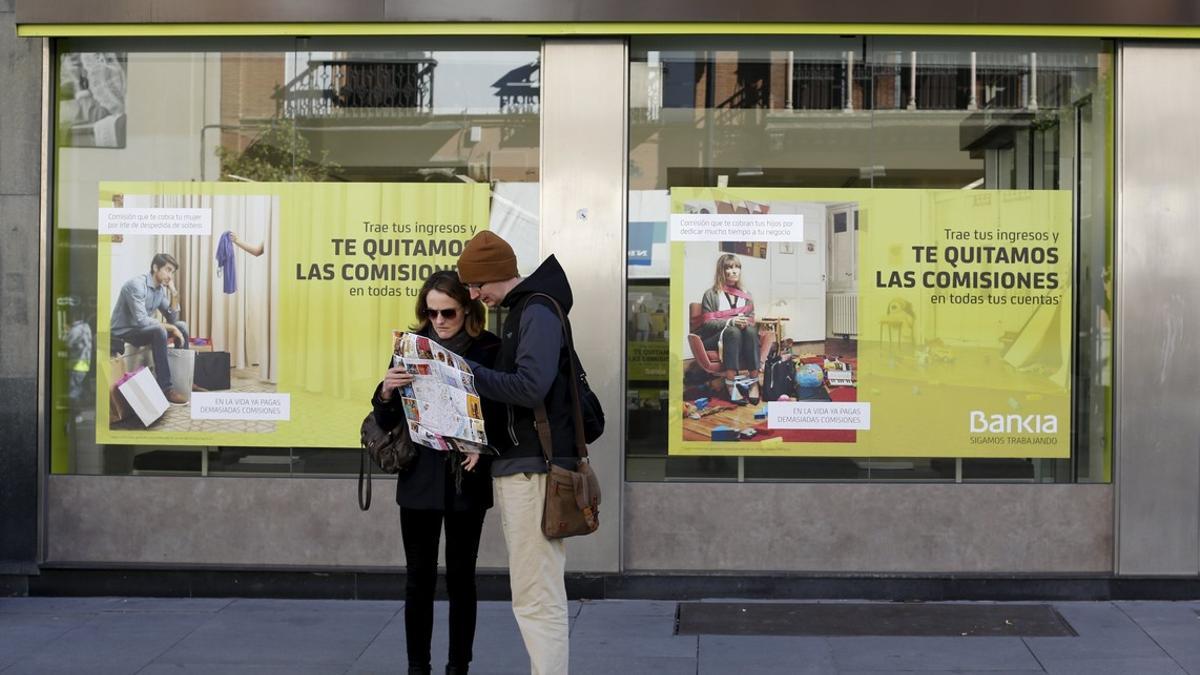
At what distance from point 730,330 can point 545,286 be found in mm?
2806

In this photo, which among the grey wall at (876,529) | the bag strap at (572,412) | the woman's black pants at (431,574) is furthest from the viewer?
the grey wall at (876,529)

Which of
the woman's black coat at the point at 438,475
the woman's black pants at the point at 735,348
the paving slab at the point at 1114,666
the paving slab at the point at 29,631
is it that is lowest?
the paving slab at the point at 29,631

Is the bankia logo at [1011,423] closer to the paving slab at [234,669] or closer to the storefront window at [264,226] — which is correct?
the storefront window at [264,226]

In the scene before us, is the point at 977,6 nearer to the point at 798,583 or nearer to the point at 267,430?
the point at 798,583

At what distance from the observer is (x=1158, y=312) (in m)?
7.50

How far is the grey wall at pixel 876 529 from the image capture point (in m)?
7.64

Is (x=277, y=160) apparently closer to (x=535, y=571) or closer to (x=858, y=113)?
(x=858, y=113)

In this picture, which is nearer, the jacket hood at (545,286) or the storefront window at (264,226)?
the jacket hood at (545,286)

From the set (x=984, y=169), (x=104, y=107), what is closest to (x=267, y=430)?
(x=104, y=107)

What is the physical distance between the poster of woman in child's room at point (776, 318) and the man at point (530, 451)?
2.64 m

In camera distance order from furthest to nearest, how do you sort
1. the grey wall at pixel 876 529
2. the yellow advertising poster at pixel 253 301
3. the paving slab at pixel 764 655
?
the yellow advertising poster at pixel 253 301 < the grey wall at pixel 876 529 < the paving slab at pixel 764 655

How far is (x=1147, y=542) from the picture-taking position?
7535 mm
